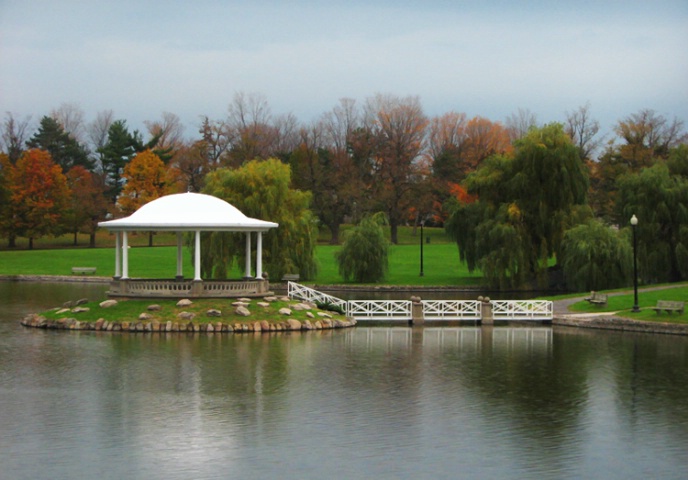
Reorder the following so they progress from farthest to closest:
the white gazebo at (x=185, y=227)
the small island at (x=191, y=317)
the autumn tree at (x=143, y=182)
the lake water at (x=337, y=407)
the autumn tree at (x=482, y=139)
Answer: the autumn tree at (x=482, y=139) → the autumn tree at (x=143, y=182) → the white gazebo at (x=185, y=227) → the small island at (x=191, y=317) → the lake water at (x=337, y=407)

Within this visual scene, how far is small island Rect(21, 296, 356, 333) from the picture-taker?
3850cm

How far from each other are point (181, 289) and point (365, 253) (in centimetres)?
2604

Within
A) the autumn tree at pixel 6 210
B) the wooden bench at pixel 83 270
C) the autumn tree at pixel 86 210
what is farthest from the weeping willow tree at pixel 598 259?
the autumn tree at pixel 6 210

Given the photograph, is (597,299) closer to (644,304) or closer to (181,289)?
(644,304)

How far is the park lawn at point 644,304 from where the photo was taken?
40.9 meters

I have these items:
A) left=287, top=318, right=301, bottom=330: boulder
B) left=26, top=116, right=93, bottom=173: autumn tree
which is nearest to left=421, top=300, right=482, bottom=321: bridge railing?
left=287, top=318, right=301, bottom=330: boulder

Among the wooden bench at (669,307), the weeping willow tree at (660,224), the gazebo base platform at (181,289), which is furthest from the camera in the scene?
the weeping willow tree at (660,224)

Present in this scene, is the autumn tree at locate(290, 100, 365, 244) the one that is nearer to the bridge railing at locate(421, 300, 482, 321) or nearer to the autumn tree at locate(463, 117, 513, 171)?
the autumn tree at locate(463, 117, 513, 171)

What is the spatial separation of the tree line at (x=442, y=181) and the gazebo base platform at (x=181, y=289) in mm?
20708

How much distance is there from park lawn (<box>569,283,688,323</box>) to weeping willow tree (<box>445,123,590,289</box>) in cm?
1156

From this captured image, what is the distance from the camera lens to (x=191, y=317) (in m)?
38.9

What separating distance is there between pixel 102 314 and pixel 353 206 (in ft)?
224

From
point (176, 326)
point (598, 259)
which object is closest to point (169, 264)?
point (598, 259)

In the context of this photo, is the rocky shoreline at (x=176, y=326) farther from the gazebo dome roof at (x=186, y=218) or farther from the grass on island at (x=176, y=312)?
the gazebo dome roof at (x=186, y=218)
